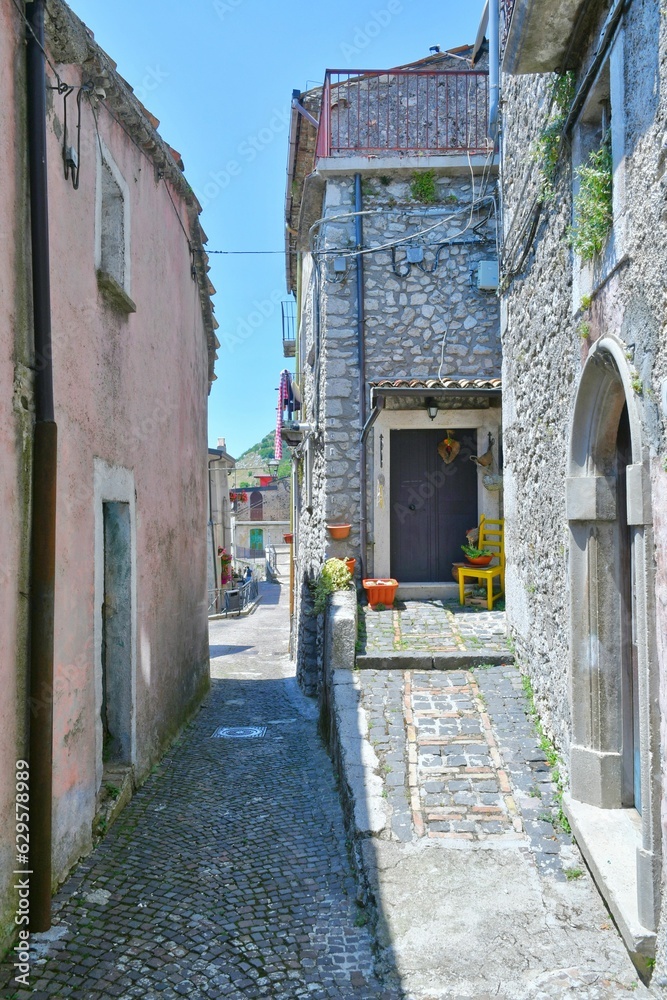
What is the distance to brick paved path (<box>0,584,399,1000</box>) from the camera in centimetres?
344

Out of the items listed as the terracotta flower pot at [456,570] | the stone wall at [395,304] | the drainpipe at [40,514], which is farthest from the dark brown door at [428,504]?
the drainpipe at [40,514]

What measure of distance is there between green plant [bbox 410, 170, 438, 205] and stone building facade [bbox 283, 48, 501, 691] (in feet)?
0.04

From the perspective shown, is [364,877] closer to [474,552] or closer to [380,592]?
[380,592]

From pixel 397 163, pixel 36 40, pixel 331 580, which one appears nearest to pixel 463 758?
pixel 331 580

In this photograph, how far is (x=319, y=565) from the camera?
32.3 feet

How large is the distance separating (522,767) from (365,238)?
657 centimetres

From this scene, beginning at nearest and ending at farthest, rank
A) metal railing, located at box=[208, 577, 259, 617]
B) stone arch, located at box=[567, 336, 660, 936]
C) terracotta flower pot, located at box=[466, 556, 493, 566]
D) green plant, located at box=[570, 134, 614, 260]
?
green plant, located at box=[570, 134, 614, 260]
stone arch, located at box=[567, 336, 660, 936]
terracotta flower pot, located at box=[466, 556, 493, 566]
metal railing, located at box=[208, 577, 259, 617]

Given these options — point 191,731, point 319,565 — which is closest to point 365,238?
point 319,565

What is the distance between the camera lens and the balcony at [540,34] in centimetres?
420

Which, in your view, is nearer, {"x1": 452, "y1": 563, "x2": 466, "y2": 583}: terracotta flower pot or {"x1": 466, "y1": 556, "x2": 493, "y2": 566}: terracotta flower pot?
{"x1": 466, "y1": 556, "x2": 493, "y2": 566}: terracotta flower pot

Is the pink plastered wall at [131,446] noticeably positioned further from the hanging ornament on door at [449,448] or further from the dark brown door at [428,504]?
the hanging ornament on door at [449,448]

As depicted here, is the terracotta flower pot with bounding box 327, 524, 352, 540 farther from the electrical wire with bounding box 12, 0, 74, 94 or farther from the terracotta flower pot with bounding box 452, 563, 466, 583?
the electrical wire with bounding box 12, 0, 74, 94

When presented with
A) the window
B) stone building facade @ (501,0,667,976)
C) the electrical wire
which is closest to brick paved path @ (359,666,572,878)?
stone building facade @ (501,0,667,976)

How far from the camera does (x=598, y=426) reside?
443 centimetres
